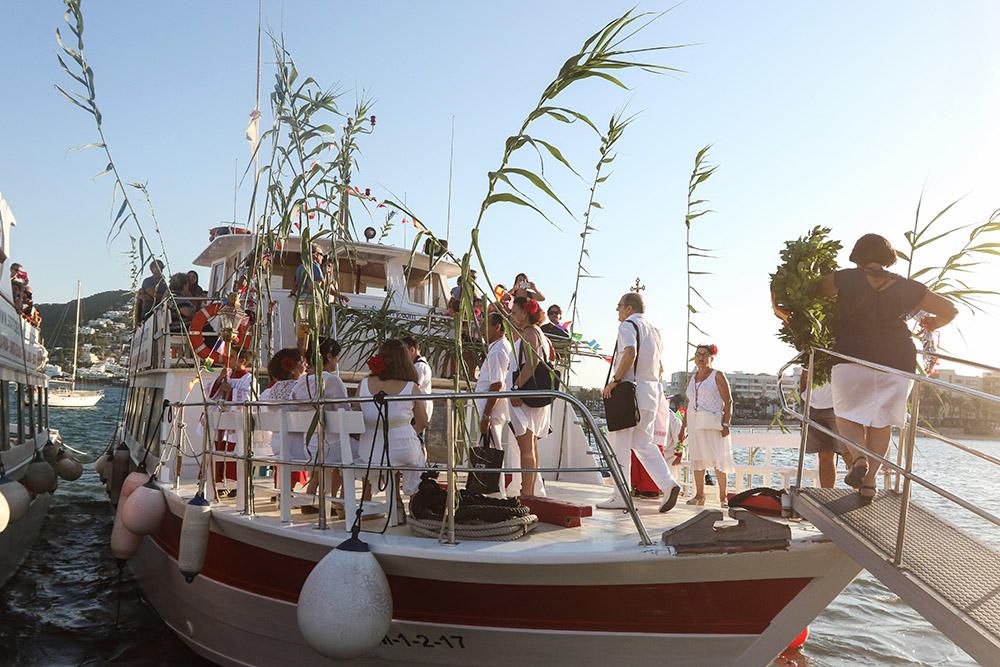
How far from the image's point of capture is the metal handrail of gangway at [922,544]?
313 centimetres

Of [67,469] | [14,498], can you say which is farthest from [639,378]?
[67,469]

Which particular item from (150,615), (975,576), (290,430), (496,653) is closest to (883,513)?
(975,576)

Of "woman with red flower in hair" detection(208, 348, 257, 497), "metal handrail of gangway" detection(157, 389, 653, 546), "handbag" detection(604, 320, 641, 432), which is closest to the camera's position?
"metal handrail of gangway" detection(157, 389, 653, 546)

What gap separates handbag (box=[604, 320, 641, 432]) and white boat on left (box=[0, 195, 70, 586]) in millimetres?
5160

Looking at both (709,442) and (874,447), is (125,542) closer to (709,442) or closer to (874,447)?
(709,442)

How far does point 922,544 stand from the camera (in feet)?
12.5

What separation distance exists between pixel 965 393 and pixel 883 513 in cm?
102

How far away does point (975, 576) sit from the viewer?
3537 mm

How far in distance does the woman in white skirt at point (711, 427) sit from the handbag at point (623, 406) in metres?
1.08

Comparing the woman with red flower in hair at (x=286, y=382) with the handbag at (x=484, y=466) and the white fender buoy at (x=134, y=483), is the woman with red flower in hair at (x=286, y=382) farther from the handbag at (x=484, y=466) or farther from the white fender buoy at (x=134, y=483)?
the white fender buoy at (x=134, y=483)

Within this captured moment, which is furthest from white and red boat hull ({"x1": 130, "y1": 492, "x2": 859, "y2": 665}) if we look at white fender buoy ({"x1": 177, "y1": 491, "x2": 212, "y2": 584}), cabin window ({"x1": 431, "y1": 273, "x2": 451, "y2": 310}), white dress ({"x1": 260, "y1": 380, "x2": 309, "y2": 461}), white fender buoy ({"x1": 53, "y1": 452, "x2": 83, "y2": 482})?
white fender buoy ({"x1": 53, "y1": 452, "x2": 83, "y2": 482})

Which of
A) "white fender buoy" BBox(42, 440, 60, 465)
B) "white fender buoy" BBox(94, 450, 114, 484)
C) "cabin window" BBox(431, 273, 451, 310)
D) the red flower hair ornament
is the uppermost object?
"cabin window" BBox(431, 273, 451, 310)

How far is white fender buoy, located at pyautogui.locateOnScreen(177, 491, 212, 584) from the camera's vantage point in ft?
17.7

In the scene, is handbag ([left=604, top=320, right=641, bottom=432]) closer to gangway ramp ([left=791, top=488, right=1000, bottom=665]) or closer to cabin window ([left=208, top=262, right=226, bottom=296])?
gangway ramp ([left=791, top=488, right=1000, bottom=665])
